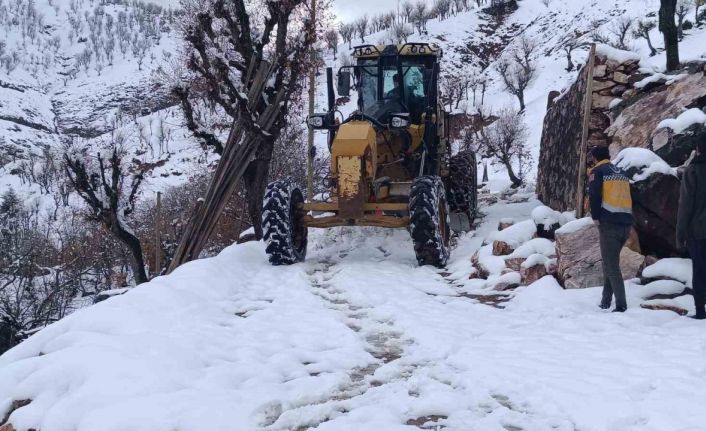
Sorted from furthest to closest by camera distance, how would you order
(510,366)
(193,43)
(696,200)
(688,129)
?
1. (193,43)
2. (688,129)
3. (696,200)
4. (510,366)

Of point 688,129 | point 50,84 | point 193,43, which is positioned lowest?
point 688,129

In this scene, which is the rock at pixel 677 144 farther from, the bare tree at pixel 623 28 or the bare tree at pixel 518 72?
the bare tree at pixel 623 28

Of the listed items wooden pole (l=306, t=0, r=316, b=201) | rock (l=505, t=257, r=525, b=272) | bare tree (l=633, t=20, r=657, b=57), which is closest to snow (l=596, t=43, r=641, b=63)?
rock (l=505, t=257, r=525, b=272)

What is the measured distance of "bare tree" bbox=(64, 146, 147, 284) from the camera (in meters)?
15.1

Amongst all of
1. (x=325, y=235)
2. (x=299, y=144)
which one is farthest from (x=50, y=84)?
(x=325, y=235)

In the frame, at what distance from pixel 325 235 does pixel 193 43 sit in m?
5.15

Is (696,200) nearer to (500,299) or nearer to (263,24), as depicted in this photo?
(500,299)

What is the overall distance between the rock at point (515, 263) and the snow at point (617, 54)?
11.9 feet

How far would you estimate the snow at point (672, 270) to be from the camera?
227 inches

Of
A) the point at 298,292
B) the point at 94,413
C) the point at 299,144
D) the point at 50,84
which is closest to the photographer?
Result: the point at 94,413

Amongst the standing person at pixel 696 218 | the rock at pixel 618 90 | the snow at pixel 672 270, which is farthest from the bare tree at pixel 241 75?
the standing person at pixel 696 218

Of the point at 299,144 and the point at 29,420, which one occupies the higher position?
the point at 299,144

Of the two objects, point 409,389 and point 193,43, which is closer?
point 409,389

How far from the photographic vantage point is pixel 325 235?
36.9ft
